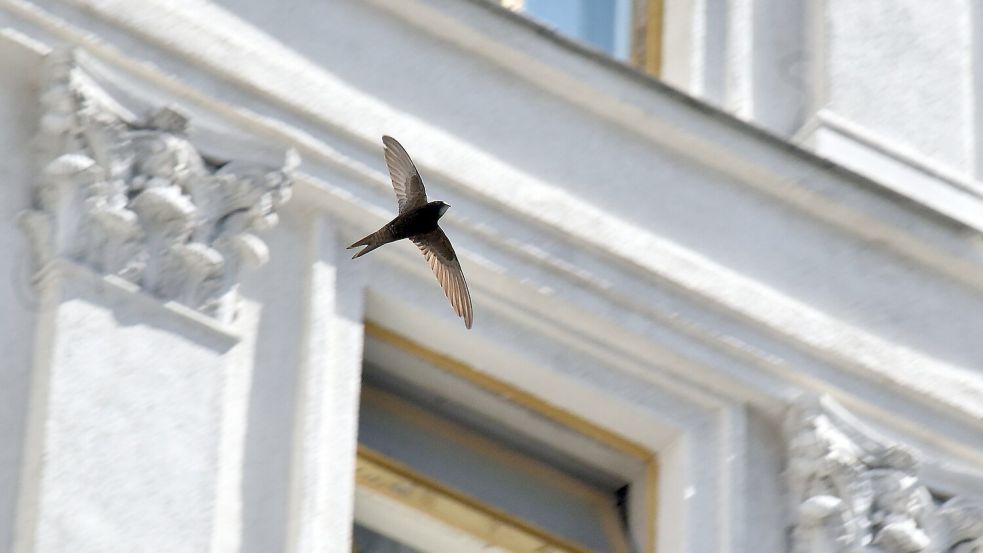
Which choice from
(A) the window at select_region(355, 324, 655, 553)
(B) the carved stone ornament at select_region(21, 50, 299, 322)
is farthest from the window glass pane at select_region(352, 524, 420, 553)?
(B) the carved stone ornament at select_region(21, 50, 299, 322)

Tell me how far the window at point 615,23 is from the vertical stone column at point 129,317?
204 centimetres

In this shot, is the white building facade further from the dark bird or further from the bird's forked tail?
the bird's forked tail

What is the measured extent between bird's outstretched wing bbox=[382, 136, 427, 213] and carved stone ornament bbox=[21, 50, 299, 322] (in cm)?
79

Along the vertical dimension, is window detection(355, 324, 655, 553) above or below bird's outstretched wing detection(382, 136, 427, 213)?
above

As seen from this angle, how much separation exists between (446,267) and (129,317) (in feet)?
3.27

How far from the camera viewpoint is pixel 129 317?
525 inches

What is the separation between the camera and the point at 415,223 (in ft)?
41.1

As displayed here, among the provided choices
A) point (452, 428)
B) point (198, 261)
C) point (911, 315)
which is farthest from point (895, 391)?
point (198, 261)

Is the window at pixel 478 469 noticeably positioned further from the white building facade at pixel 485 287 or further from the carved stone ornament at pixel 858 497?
the carved stone ornament at pixel 858 497

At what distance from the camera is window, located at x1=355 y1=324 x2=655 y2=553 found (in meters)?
14.1

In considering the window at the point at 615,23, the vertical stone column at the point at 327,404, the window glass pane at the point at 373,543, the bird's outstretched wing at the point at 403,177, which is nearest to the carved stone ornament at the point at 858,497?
the window glass pane at the point at 373,543

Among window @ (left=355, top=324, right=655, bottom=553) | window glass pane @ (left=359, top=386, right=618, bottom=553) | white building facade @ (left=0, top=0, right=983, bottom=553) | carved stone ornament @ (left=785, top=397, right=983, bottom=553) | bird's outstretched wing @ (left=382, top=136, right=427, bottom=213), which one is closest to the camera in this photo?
bird's outstretched wing @ (left=382, top=136, right=427, bottom=213)

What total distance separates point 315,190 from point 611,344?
3.32 ft

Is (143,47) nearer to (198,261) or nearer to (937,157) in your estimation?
(198,261)
